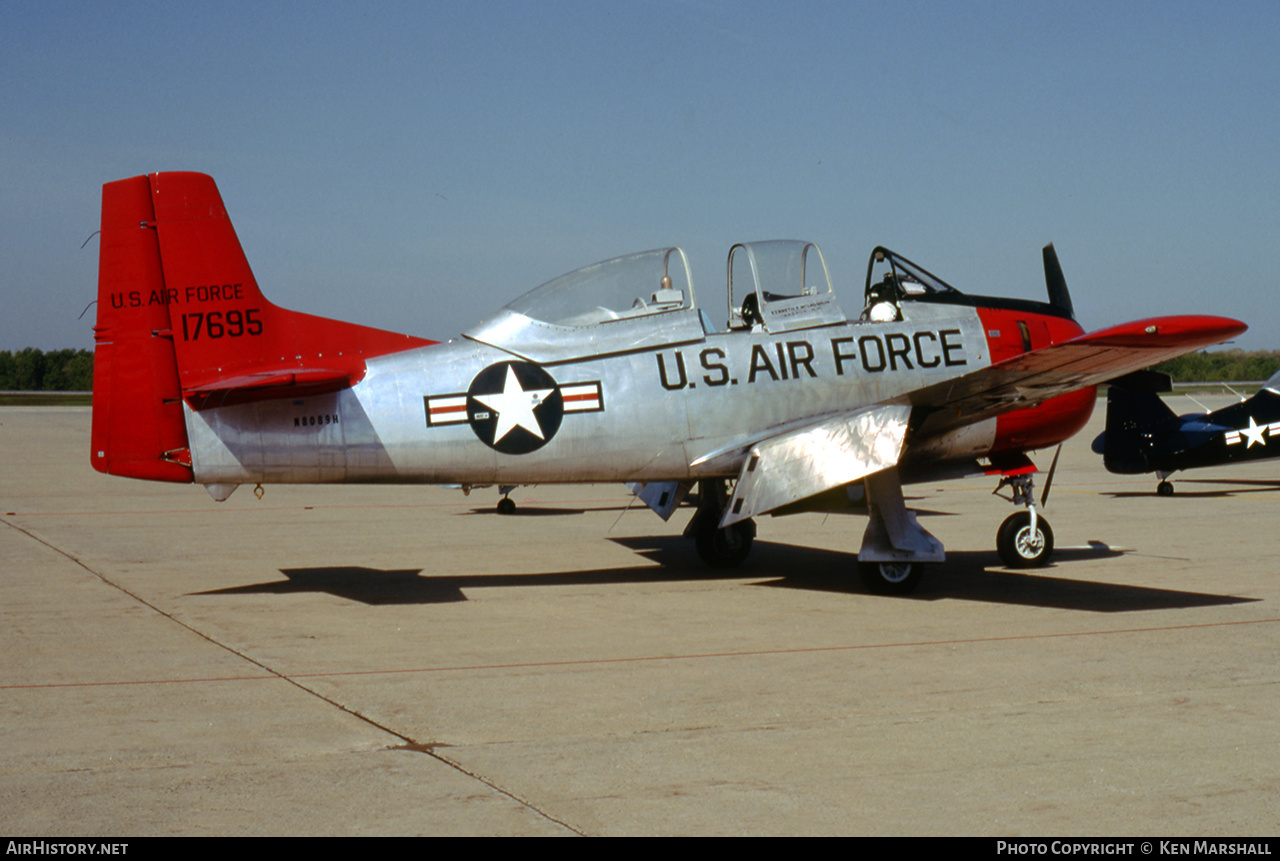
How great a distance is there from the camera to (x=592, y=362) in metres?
10.1

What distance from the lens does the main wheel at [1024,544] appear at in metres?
11.6

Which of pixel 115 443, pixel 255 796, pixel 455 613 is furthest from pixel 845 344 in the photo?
pixel 255 796

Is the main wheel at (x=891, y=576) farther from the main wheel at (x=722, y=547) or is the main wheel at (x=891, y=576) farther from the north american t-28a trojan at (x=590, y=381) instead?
the main wheel at (x=722, y=547)

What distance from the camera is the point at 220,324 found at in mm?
9750

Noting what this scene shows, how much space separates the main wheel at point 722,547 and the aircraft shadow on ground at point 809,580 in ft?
0.47

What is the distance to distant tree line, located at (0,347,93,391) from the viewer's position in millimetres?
115375

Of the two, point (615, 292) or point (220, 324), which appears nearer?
point (220, 324)

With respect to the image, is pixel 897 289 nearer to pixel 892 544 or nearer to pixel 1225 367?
pixel 892 544

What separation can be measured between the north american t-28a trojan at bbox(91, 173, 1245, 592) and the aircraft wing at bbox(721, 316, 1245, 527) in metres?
0.02

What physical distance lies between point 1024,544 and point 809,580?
7.65 feet

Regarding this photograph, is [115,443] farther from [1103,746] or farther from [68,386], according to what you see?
[68,386]

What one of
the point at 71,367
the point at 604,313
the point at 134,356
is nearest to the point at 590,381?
the point at 604,313

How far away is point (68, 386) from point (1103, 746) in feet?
414

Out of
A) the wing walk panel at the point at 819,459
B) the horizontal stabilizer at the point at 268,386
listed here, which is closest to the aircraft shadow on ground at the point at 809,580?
the wing walk panel at the point at 819,459
